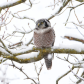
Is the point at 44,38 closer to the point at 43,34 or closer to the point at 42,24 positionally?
the point at 43,34

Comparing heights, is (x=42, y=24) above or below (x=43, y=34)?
above

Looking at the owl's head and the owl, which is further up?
the owl's head

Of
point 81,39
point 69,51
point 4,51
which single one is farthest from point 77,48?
point 4,51

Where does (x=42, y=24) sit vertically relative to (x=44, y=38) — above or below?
above

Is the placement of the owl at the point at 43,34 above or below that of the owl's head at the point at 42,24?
below

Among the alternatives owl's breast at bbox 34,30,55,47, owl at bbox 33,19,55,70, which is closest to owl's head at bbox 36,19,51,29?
owl at bbox 33,19,55,70

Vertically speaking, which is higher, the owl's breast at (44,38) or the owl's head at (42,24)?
the owl's head at (42,24)

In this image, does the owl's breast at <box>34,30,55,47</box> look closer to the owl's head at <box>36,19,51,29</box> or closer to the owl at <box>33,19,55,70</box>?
the owl at <box>33,19,55,70</box>

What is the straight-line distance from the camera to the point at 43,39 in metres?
3.68

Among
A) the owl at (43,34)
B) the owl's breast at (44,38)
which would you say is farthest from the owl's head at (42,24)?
the owl's breast at (44,38)

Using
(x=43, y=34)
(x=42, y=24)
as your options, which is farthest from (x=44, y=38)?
(x=42, y=24)

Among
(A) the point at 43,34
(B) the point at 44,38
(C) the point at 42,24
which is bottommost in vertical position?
(B) the point at 44,38

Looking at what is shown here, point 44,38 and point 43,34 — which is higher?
point 43,34

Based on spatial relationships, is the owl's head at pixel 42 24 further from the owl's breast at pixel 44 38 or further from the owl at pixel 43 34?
the owl's breast at pixel 44 38
